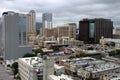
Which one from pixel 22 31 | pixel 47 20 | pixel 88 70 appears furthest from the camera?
pixel 47 20

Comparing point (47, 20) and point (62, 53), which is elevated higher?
point (47, 20)

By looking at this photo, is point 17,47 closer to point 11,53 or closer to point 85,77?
point 11,53

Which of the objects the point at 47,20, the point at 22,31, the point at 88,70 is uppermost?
the point at 47,20

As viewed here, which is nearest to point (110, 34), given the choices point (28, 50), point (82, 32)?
point (82, 32)

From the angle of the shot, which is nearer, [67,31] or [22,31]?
[22,31]

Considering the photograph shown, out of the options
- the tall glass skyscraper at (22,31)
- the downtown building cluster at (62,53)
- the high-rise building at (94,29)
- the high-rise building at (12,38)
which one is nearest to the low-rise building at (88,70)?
the downtown building cluster at (62,53)

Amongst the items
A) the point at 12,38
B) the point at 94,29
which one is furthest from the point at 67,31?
the point at 12,38

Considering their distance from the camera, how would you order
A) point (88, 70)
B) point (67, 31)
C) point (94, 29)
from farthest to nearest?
1. point (67, 31)
2. point (94, 29)
3. point (88, 70)

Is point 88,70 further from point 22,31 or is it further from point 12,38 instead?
point 22,31

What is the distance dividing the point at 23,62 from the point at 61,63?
5011 mm

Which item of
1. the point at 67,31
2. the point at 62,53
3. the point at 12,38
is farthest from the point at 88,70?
the point at 67,31

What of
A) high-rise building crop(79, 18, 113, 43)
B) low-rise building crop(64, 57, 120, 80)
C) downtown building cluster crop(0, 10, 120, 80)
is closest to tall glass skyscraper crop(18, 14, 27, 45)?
downtown building cluster crop(0, 10, 120, 80)

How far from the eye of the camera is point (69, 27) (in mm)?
62500

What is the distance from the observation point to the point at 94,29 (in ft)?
198
